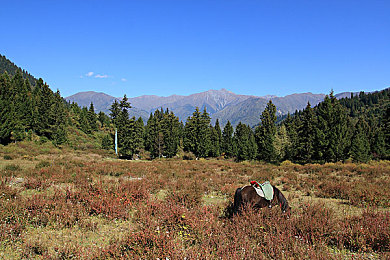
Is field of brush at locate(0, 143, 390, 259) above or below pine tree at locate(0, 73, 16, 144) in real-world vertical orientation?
below

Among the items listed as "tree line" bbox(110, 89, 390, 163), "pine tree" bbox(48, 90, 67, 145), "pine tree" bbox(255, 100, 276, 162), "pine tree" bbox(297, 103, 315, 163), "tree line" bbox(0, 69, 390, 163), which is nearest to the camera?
"tree line" bbox(110, 89, 390, 163)

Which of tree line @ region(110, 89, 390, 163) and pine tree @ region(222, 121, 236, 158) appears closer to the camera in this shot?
tree line @ region(110, 89, 390, 163)

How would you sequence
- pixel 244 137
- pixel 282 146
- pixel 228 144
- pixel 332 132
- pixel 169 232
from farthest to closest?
pixel 228 144, pixel 244 137, pixel 282 146, pixel 332 132, pixel 169 232

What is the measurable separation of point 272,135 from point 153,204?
132 feet

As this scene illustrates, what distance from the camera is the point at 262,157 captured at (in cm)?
4406

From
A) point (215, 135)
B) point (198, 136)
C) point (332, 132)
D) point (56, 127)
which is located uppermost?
point (56, 127)

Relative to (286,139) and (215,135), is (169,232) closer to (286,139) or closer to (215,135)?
(286,139)

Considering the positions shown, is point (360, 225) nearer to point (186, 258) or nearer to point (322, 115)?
point (186, 258)

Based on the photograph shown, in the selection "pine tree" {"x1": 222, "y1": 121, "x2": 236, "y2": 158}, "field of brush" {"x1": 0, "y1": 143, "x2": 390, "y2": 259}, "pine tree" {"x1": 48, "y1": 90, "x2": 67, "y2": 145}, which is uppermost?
"pine tree" {"x1": 48, "y1": 90, "x2": 67, "y2": 145}

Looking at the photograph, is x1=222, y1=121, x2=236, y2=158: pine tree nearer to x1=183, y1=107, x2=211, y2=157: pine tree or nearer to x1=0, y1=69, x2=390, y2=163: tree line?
x1=0, y1=69, x2=390, y2=163: tree line

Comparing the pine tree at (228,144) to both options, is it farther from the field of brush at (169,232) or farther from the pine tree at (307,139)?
the field of brush at (169,232)

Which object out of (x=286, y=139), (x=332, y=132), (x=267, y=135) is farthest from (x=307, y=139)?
(x=332, y=132)

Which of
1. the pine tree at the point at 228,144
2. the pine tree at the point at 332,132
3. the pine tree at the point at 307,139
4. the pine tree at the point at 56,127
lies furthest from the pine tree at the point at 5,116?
the pine tree at the point at 307,139

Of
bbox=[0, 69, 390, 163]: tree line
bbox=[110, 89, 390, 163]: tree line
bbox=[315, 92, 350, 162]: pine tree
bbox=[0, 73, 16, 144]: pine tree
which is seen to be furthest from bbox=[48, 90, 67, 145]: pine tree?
bbox=[315, 92, 350, 162]: pine tree
